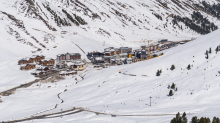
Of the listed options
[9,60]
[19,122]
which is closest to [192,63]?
[19,122]

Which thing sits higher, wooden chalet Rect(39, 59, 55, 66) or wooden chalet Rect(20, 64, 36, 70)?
wooden chalet Rect(39, 59, 55, 66)

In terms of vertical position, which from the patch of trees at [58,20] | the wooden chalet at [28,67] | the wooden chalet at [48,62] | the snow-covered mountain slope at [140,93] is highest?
the patch of trees at [58,20]

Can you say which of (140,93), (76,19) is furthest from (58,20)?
(140,93)

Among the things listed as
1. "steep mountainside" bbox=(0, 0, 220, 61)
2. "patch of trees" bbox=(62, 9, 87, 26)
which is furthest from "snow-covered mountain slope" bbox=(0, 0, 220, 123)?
"patch of trees" bbox=(62, 9, 87, 26)

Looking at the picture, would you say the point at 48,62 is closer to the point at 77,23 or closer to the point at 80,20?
the point at 77,23

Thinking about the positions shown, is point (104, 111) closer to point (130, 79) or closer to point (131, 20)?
point (130, 79)

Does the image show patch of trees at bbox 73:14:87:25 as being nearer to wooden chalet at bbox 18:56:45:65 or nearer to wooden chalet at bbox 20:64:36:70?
wooden chalet at bbox 18:56:45:65

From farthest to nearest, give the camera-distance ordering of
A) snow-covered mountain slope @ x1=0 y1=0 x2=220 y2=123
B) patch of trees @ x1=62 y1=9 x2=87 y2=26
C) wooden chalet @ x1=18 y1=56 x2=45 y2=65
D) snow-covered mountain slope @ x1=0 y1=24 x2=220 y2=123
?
patch of trees @ x1=62 y1=9 x2=87 y2=26
wooden chalet @ x1=18 y1=56 x2=45 y2=65
snow-covered mountain slope @ x1=0 y1=0 x2=220 y2=123
snow-covered mountain slope @ x1=0 y1=24 x2=220 y2=123

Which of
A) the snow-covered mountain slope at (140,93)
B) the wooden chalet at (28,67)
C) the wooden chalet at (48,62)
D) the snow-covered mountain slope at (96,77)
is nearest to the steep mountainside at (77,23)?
the snow-covered mountain slope at (96,77)

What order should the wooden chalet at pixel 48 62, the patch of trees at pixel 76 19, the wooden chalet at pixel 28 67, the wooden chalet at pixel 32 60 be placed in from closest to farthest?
the wooden chalet at pixel 28 67
the wooden chalet at pixel 32 60
the wooden chalet at pixel 48 62
the patch of trees at pixel 76 19

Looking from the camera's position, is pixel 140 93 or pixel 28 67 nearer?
pixel 140 93

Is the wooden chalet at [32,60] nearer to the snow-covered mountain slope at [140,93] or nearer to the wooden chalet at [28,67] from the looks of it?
the wooden chalet at [28,67]
